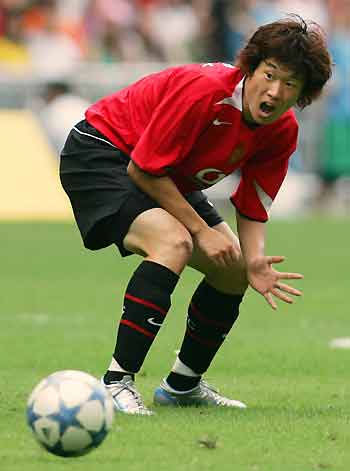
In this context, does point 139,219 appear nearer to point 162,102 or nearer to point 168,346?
point 162,102

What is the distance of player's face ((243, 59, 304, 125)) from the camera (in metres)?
6.38

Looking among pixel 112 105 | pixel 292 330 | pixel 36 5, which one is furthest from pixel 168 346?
pixel 36 5

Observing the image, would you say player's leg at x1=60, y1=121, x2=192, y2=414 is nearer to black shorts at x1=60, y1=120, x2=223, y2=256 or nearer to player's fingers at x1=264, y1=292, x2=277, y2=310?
black shorts at x1=60, y1=120, x2=223, y2=256

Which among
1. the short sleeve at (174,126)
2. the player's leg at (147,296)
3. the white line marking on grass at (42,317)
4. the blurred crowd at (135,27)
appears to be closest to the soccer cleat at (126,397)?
the player's leg at (147,296)

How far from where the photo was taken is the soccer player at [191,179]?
639 centimetres

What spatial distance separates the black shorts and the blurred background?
12901 millimetres

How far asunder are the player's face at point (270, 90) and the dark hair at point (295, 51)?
3cm

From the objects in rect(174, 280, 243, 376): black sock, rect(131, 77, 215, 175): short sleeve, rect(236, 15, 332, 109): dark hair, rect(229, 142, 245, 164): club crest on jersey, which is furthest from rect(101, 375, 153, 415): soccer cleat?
rect(236, 15, 332, 109): dark hair

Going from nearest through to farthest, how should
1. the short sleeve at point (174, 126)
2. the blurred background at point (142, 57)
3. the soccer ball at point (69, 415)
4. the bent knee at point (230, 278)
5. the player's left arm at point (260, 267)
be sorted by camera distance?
the soccer ball at point (69, 415), the short sleeve at point (174, 126), the player's left arm at point (260, 267), the bent knee at point (230, 278), the blurred background at point (142, 57)

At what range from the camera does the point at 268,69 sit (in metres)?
6.39

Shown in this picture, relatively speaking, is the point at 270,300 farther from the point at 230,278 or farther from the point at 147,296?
the point at 147,296

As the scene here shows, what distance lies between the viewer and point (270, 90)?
20.9ft

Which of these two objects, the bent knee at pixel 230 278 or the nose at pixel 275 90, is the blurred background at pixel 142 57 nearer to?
the bent knee at pixel 230 278

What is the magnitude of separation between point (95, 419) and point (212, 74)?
1.97 meters
